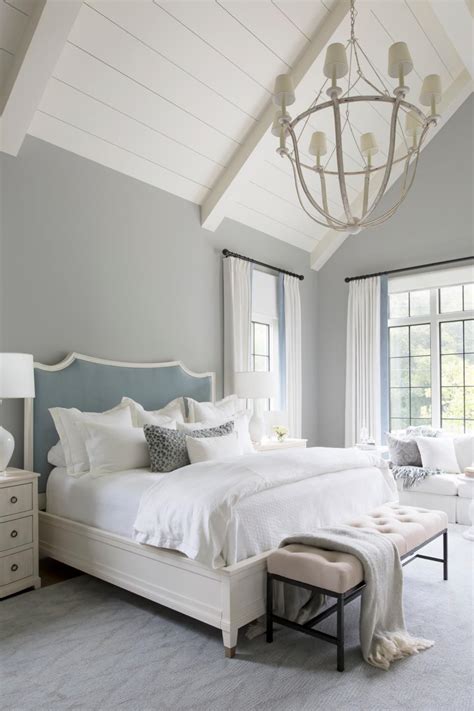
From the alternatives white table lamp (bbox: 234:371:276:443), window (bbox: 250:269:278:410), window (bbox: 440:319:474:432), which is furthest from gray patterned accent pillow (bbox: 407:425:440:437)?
white table lamp (bbox: 234:371:276:443)

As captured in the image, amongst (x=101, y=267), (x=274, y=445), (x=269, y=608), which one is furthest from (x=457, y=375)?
(x=269, y=608)

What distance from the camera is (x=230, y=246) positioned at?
518cm

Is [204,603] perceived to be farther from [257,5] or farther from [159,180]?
[257,5]

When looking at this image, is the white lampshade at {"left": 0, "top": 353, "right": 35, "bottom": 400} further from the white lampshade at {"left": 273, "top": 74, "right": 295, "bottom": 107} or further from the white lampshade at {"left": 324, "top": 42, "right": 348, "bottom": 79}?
the white lampshade at {"left": 324, "top": 42, "right": 348, "bottom": 79}

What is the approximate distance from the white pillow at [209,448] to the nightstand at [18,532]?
3.00ft

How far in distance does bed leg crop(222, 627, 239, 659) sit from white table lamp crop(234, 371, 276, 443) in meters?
2.48

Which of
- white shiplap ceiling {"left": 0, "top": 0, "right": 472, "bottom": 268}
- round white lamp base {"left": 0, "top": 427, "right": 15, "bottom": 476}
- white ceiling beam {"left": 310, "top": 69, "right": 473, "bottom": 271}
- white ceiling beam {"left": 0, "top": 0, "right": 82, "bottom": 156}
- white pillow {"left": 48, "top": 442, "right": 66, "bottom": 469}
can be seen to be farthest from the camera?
white ceiling beam {"left": 310, "top": 69, "right": 473, "bottom": 271}

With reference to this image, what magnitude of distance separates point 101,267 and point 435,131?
3835 mm

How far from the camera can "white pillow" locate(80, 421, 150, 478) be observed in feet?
10.5

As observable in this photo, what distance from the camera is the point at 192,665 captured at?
2.19 metres

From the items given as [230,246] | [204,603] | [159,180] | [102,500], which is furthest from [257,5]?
[204,603]

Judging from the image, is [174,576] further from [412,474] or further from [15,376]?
[412,474]

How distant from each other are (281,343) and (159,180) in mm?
2220

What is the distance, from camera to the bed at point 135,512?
91.8 inches
